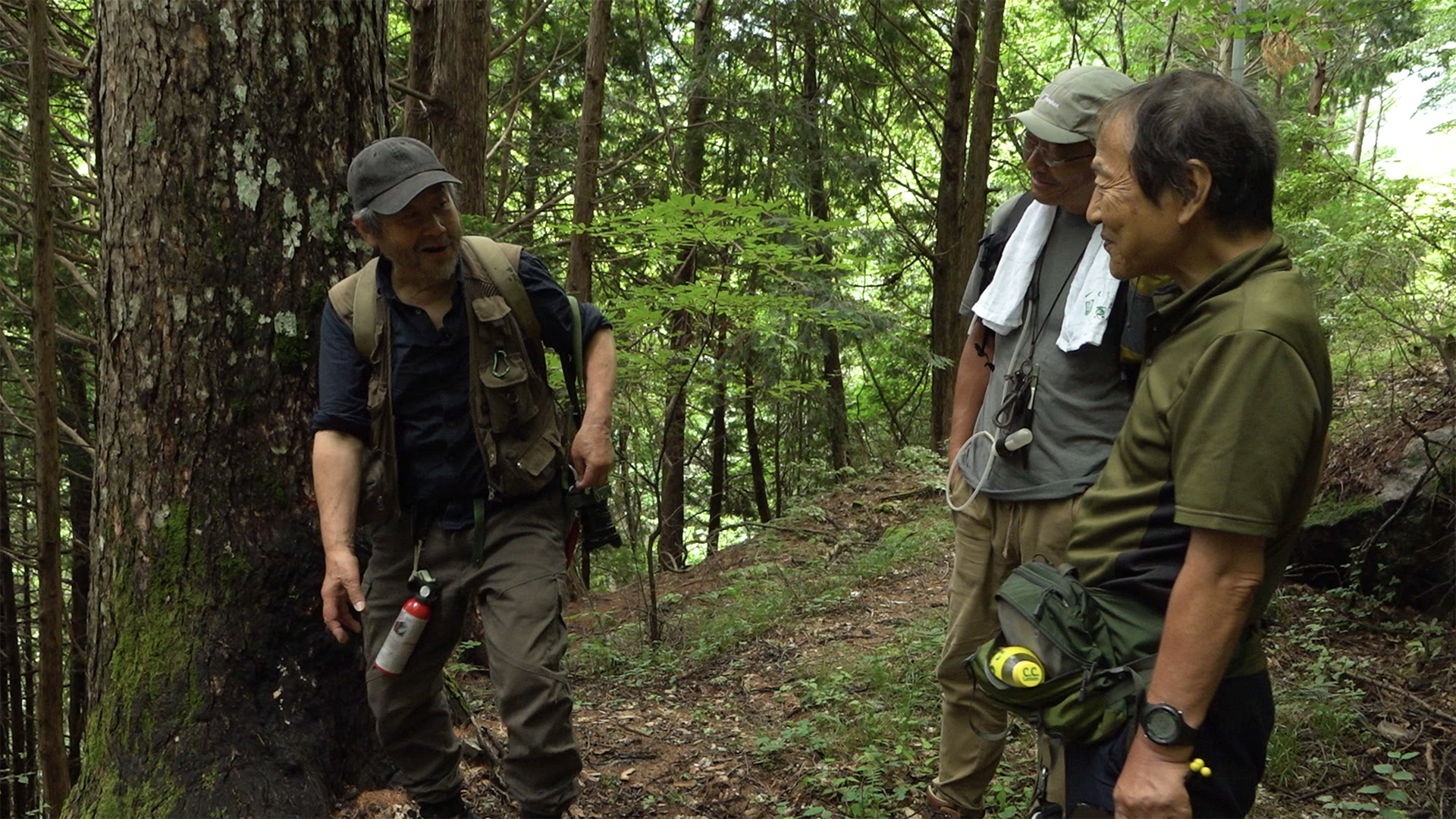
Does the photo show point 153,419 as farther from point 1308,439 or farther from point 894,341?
point 894,341

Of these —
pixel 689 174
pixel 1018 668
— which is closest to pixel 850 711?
pixel 1018 668

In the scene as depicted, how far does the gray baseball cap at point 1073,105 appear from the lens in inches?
112

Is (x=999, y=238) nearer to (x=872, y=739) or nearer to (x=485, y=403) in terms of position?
(x=485, y=403)

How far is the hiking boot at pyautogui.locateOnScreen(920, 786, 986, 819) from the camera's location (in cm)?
336

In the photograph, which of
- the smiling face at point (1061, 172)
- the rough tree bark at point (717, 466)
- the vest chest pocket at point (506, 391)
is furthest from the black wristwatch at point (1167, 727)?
the rough tree bark at point (717, 466)

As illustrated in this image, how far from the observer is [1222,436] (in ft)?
5.52

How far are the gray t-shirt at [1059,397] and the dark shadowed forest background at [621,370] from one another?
1550 millimetres

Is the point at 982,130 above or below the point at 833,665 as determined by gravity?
above

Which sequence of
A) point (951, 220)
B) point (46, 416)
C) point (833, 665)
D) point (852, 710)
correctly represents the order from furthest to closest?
point (951, 220) < point (833, 665) < point (46, 416) < point (852, 710)

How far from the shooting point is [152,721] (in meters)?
3.32

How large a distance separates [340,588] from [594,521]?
2.80ft

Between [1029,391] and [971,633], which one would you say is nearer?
[1029,391]

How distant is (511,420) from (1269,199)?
88.8 inches

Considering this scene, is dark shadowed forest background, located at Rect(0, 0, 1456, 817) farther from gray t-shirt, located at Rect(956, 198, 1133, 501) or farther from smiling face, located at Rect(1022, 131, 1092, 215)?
smiling face, located at Rect(1022, 131, 1092, 215)
